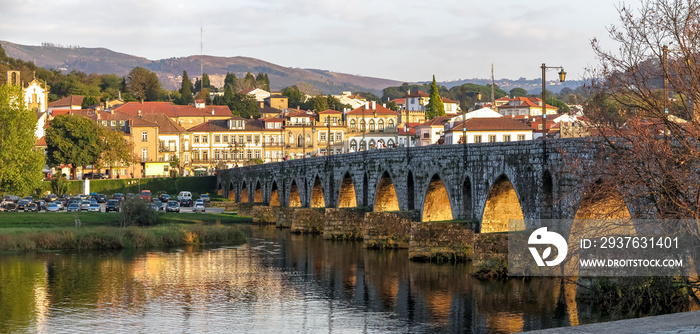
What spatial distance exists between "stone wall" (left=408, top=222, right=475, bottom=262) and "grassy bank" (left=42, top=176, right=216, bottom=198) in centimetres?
7495

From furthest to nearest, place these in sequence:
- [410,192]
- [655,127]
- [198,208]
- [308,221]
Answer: [198,208], [308,221], [410,192], [655,127]

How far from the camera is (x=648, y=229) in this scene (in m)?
24.5

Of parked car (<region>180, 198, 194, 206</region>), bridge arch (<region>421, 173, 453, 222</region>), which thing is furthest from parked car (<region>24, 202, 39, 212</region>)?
bridge arch (<region>421, 173, 453, 222</region>)

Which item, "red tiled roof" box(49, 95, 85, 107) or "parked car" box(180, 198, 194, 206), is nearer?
"parked car" box(180, 198, 194, 206)

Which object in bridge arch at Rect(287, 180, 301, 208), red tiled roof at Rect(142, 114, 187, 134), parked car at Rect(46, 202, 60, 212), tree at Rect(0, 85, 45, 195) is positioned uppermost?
red tiled roof at Rect(142, 114, 187, 134)

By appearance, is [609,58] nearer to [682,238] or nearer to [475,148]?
[682,238]

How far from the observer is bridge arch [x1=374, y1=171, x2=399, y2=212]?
193 ft

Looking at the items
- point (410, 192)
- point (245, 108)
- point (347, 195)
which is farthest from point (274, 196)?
point (245, 108)

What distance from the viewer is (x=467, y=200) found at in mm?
45781

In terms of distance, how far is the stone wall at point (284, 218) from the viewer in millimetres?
77250

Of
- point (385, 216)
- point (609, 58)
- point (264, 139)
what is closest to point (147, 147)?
point (264, 139)

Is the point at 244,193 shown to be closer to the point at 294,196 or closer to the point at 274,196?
the point at 274,196

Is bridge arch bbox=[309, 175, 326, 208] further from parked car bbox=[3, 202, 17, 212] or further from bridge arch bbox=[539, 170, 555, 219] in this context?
bridge arch bbox=[539, 170, 555, 219]

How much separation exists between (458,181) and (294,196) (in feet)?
131
